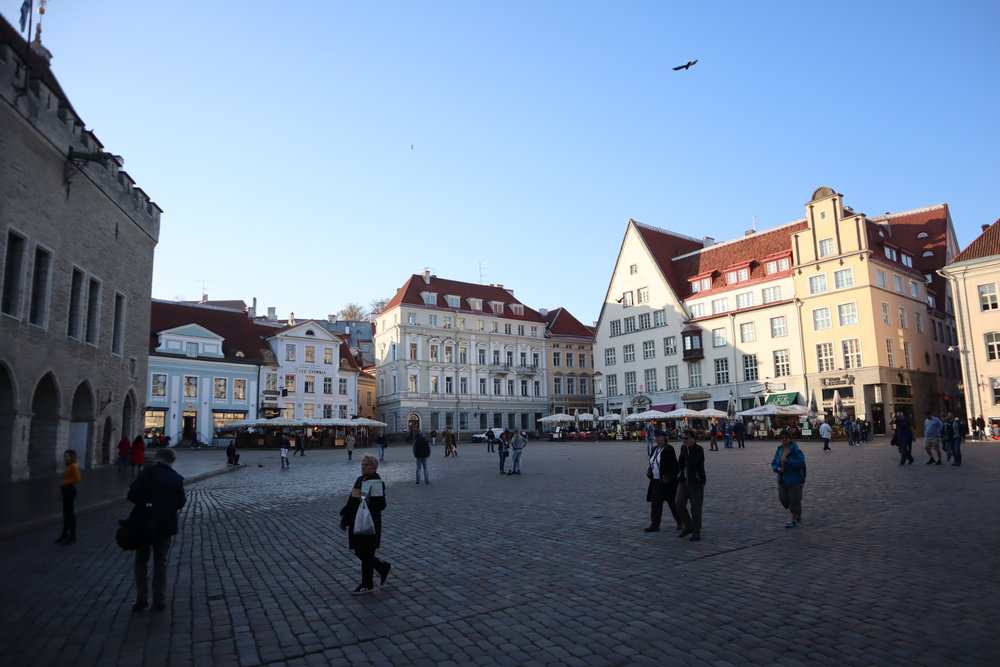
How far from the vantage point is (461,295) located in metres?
76.8

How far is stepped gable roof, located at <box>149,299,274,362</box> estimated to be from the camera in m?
60.9

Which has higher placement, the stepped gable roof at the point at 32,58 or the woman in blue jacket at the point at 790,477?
the stepped gable roof at the point at 32,58

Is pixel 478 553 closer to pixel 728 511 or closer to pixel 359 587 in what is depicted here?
pixel 359 587

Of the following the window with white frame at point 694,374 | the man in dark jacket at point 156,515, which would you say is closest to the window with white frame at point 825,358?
the window with white frame at point 694,374

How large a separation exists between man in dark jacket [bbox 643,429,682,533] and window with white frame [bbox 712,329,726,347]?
50.0 m

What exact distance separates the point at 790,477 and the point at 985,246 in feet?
127

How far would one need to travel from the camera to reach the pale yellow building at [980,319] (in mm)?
39438

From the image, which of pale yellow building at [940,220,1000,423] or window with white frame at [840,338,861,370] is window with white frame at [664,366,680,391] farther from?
pale yellow building at [940,220,1000,423]

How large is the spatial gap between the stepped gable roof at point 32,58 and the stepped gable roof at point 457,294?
1691 inches

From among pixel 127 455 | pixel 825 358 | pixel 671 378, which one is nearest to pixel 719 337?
pixel 671 378

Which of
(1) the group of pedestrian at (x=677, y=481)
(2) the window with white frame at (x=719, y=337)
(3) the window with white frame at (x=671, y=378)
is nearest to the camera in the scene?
(1) the group of pedestrian at (x=677, y=481)

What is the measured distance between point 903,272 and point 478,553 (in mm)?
53224

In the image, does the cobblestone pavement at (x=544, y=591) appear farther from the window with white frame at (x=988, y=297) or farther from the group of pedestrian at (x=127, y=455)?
the window with white frame at (x=988, y=297)

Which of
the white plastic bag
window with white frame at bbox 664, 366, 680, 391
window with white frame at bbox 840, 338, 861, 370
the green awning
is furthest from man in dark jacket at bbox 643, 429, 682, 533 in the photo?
window with white frame at bbox 664, 366, 680, 391
